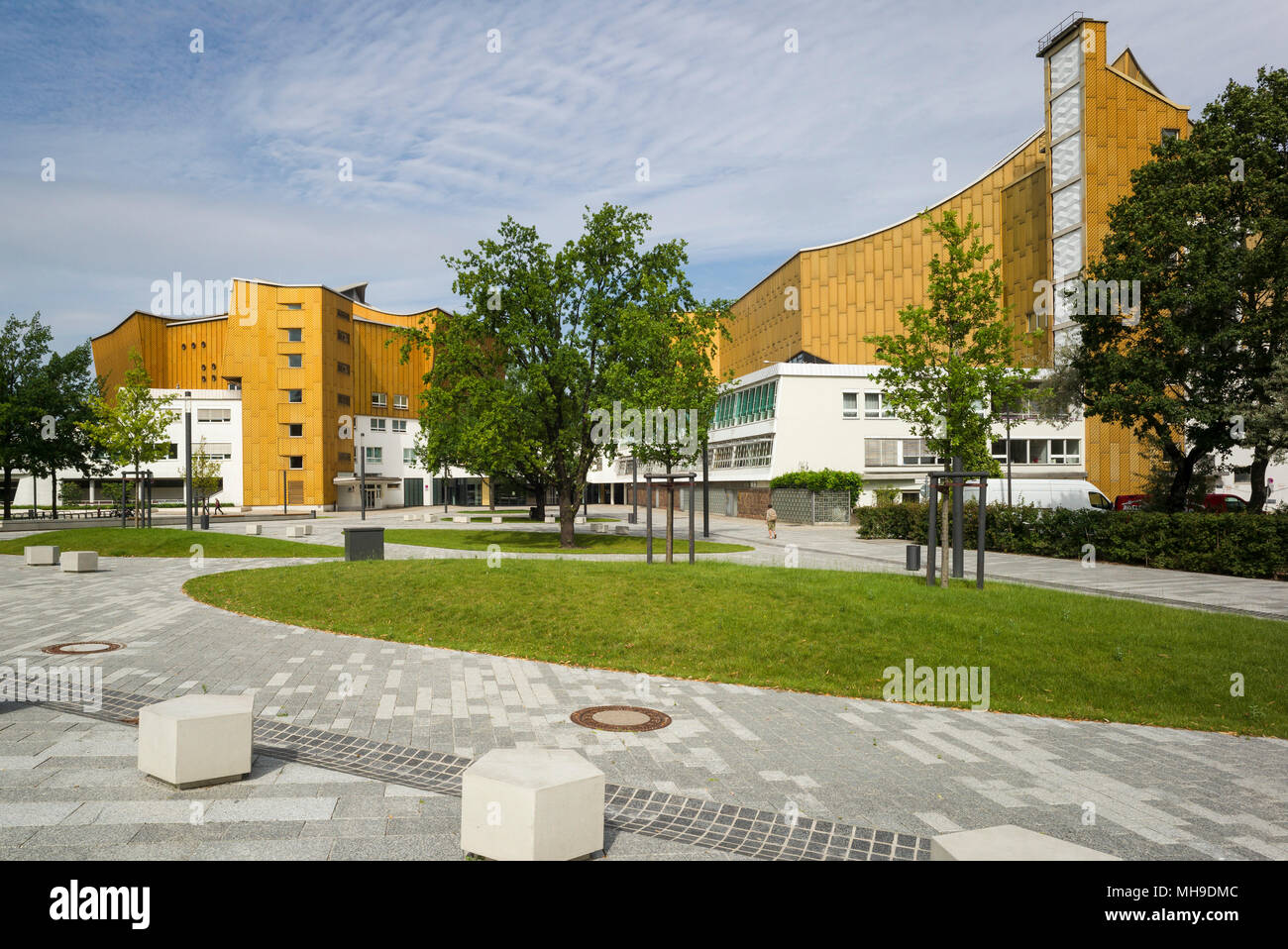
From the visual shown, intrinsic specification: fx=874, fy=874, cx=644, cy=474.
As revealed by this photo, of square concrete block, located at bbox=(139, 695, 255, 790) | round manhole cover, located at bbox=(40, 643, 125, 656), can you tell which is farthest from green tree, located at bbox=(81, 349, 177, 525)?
square concrete block, located at bbox=(139, 695, 255, 790)

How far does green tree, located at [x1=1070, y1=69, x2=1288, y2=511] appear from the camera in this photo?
27047mm

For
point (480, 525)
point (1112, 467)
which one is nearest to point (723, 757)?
point (480, 525)

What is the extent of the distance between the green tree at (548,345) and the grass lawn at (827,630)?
423 inches

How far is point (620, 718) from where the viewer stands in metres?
8.56

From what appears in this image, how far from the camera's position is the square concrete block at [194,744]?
6.23 metres

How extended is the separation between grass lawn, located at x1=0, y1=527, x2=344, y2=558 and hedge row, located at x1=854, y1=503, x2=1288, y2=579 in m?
21.0

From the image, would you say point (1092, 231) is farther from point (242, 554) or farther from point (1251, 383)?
point (242, 554)

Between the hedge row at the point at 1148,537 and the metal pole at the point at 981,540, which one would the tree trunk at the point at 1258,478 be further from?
the metal pole at the point at 981,540

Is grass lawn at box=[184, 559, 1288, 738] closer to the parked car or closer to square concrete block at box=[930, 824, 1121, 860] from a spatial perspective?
square concrete block at box=[930, 824, 1121, 860]

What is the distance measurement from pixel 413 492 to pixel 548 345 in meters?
65.3

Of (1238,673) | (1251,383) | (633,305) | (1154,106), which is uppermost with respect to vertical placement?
(1154,106)

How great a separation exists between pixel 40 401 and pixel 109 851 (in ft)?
193

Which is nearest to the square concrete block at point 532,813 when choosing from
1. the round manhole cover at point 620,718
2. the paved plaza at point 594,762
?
the paved plaza at point 594,762

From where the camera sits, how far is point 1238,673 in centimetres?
1055
